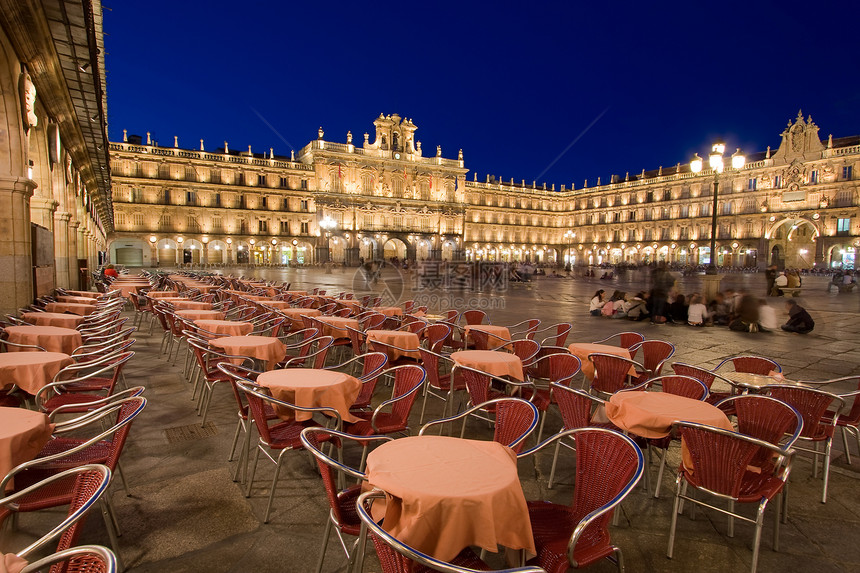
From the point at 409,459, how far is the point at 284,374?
5.64 feet

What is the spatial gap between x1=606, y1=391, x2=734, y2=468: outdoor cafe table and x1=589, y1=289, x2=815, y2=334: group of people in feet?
25.3

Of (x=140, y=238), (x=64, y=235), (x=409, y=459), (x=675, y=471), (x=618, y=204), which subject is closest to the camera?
(x=409, y=459)

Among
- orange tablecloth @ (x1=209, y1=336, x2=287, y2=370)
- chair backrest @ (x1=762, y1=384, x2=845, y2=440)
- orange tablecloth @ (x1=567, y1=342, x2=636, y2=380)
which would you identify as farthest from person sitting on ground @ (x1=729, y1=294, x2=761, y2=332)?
orange tablecloth @ (x1=209, y1=336, x2=287, y2=370)

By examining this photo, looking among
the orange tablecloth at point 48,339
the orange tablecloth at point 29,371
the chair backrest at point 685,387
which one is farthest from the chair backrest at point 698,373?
the orange tablecloth at point 48,339

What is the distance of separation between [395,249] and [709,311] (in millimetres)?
44878

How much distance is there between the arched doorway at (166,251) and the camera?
41.8 meters

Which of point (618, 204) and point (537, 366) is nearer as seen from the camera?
point (537, 366)

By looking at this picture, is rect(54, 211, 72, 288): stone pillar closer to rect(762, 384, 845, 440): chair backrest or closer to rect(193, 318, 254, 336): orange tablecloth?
rect(193, 318, 254, 336): orange tablecloth

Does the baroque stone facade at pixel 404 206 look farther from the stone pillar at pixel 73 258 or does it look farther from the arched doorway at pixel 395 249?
the stone pillar at pixel 73 258

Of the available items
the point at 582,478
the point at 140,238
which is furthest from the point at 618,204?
the point at 582,478

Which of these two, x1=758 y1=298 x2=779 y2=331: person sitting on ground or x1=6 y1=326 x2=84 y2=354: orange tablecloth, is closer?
x1=6 y1=326 x2=84 y2=354: orange tablecloth

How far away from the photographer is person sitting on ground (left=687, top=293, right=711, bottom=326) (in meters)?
9.74

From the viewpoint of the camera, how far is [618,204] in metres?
58.5

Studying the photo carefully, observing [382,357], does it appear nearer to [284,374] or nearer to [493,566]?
[284,374]
